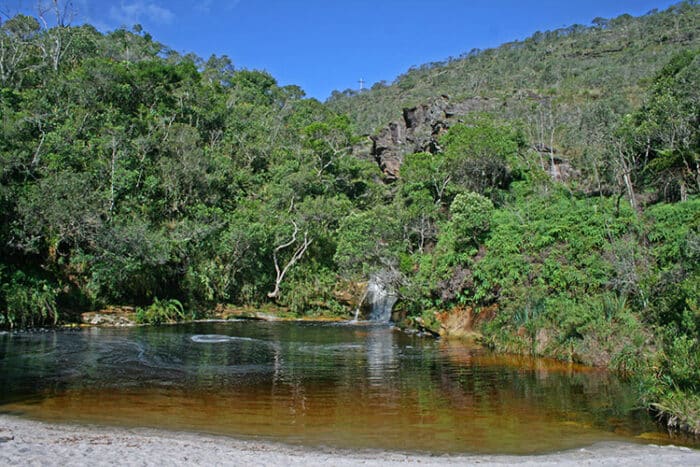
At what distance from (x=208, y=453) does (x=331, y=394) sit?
5.99 meters

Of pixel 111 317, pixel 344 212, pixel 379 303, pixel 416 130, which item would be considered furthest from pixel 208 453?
pixel 416 130

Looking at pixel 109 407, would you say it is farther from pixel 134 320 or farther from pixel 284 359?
pixel 134 320

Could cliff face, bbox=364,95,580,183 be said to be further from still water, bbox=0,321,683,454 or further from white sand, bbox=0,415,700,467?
white sand, bbox=0,415,700,467

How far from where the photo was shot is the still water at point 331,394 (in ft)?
37.6

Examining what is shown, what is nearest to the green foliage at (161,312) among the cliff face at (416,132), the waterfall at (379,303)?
the waterfall at (379,303)

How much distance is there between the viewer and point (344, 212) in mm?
45438

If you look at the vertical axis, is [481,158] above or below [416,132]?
below

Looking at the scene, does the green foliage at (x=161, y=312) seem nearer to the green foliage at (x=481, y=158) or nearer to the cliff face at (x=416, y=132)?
the green foliage at (x=481, y=158)

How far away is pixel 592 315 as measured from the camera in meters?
20.3

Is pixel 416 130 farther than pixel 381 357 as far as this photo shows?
Yes

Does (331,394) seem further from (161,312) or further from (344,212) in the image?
(344,212)

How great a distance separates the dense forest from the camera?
69.8ft

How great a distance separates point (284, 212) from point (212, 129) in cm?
1622

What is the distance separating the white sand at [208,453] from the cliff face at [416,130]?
163ft
